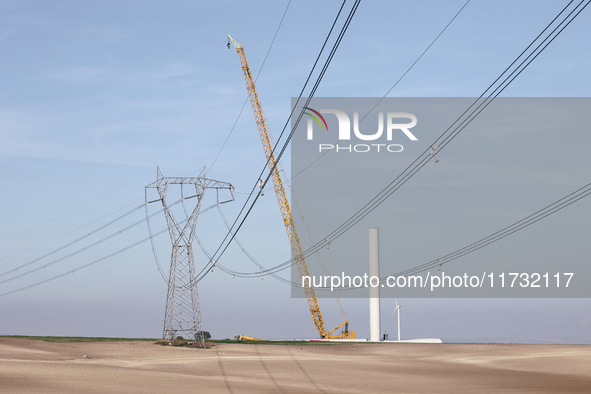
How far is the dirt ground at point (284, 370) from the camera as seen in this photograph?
44.6 meters

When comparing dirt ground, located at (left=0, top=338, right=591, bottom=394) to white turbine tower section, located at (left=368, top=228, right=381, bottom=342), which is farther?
white turbine tower section, located at (left=368, top=228, right=381, bottom=342)

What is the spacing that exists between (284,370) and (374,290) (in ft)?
260

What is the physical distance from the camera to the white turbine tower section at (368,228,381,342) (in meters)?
134

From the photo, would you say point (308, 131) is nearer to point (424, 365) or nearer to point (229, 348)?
point (229, 348)

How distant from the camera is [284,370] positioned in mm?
59531

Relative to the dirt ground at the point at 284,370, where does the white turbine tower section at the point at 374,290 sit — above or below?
above

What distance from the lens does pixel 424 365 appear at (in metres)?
68.9

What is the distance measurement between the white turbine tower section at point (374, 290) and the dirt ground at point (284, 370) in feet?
140

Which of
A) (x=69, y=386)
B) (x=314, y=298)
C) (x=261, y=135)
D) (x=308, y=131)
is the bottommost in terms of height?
(x=69, y=386)

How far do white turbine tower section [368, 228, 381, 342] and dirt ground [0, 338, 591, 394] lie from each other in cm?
4258

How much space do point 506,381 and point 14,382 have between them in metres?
32.1

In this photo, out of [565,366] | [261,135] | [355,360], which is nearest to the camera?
[565,366]

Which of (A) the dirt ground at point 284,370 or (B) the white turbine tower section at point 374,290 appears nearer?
(A) the dirt ground at point 284,370

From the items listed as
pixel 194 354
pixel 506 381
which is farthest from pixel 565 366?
pixel 194 354
